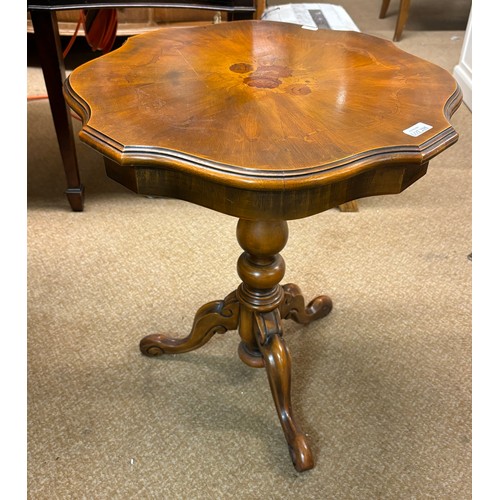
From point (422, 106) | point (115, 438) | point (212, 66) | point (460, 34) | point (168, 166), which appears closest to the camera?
point (168, 166)

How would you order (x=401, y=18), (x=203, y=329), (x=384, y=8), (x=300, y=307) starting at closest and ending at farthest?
(x=203, y=329) → (x=300, y=307) → (x=401, y=18) → (x=384, y=8)

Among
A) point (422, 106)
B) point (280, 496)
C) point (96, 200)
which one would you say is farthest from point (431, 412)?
point (96, 200)

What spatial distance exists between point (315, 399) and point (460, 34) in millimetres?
2952

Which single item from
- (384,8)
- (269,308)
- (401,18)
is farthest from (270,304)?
(384,8)

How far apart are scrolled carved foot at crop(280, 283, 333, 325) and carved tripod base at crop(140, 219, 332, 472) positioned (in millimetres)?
15

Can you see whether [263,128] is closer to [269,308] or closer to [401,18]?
[269,308]

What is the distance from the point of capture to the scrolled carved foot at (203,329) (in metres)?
1.24

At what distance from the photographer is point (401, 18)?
318cm

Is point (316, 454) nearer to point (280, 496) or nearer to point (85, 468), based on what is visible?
point (280, 496)

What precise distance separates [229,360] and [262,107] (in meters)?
0.69

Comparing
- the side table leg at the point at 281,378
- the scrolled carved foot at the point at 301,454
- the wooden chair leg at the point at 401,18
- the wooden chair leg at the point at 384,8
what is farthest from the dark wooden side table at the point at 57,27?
the wooden chair leg at the point at 384,8

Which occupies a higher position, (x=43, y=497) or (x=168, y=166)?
(x=168, y=166)

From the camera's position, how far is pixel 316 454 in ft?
3.81

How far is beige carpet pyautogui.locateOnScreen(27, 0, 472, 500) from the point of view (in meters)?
1.13
